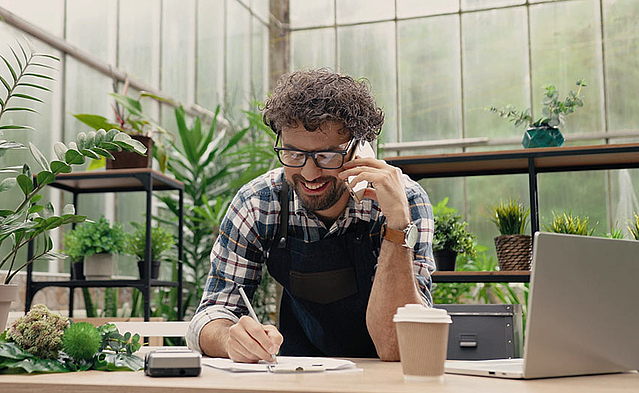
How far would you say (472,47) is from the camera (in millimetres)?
7059

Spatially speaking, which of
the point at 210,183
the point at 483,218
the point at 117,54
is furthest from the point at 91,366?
the point at 483,218

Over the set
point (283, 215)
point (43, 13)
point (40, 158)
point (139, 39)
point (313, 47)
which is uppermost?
point (313, 47)

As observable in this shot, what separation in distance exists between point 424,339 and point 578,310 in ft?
0.74

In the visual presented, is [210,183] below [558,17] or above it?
below

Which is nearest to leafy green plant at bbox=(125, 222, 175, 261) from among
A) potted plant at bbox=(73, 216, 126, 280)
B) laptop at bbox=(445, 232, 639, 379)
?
potted plant at bbox=(73, 216, 126, 280)

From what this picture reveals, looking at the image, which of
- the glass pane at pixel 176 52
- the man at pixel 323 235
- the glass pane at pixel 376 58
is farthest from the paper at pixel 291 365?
the glass pane at pixel 376 58

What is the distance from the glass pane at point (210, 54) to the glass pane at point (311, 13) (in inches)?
49.1

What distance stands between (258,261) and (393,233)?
40 centimetres

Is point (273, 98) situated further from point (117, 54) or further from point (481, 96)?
point (481, 96)

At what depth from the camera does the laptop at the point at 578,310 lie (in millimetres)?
940

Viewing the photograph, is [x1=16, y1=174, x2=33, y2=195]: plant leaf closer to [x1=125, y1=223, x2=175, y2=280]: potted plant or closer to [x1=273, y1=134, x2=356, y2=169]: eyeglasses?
[x1=273, y1=134, x2=356, y2=169]: eyeglasses

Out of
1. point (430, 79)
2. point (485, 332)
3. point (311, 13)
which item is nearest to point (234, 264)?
point (485, 332)

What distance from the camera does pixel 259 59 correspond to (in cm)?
731

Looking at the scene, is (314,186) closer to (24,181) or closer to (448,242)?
(24,181)
